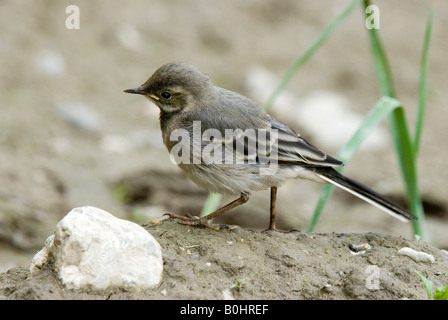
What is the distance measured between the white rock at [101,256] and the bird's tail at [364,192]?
1.89m

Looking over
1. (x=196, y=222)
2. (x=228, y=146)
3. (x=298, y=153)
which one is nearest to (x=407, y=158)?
(x=298, y=153)

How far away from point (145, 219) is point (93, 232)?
4.00 m

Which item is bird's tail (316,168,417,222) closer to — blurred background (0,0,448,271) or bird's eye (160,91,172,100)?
bird's eye (160,91,172,100)

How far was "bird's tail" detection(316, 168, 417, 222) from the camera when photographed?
5.45 meters

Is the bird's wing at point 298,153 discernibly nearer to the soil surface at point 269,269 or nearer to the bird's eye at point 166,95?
the soil surface at point 269,269

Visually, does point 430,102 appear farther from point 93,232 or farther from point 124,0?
point 93,232

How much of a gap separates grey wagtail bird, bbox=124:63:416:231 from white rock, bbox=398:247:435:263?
605 millimetres

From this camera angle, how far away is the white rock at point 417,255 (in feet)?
15.6

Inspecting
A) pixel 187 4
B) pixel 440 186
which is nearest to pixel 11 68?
pixel 187 4

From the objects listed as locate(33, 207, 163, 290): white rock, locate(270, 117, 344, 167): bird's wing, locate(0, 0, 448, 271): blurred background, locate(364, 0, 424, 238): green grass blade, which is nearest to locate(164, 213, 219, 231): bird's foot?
locate(270, 117, 344, 167): bird's wing

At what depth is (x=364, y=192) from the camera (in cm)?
549

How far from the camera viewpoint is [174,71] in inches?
222

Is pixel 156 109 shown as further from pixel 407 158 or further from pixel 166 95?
pixel 407 158
